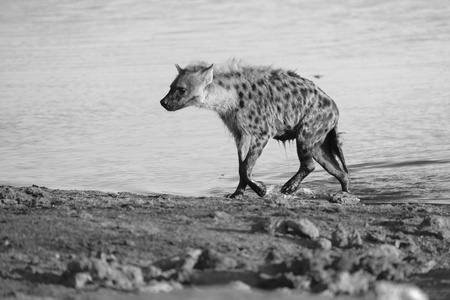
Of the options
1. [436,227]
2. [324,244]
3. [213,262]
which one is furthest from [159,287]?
[436,227]

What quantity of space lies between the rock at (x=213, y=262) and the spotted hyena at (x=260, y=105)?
3395 millimetres

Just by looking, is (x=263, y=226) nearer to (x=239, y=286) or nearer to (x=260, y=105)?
(x=239, y=286)

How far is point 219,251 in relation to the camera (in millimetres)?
5469

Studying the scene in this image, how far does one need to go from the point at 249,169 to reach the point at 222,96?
62 cm

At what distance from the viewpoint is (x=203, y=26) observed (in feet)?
56.0

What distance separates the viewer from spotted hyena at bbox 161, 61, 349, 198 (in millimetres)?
8664

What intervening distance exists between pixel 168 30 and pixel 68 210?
10667 millimetres

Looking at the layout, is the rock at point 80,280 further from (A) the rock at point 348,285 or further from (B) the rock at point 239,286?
(A) the rock at point 348,285

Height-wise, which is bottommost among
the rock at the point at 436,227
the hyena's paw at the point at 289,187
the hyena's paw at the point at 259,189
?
the hyena's paw at the point at 289,187

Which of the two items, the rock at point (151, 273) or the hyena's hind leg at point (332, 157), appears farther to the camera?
the hyena's hind leg at point (332, 157)

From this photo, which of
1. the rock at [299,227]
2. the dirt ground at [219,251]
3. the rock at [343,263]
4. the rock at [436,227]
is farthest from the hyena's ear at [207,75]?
the rock at [343,263]

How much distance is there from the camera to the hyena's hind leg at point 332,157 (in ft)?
29.2

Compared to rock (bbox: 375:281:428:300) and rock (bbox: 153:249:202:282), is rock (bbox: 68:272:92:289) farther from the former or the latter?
rock (bbox: 375:281:428:300)

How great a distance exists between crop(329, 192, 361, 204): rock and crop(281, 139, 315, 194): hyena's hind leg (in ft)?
2.14
